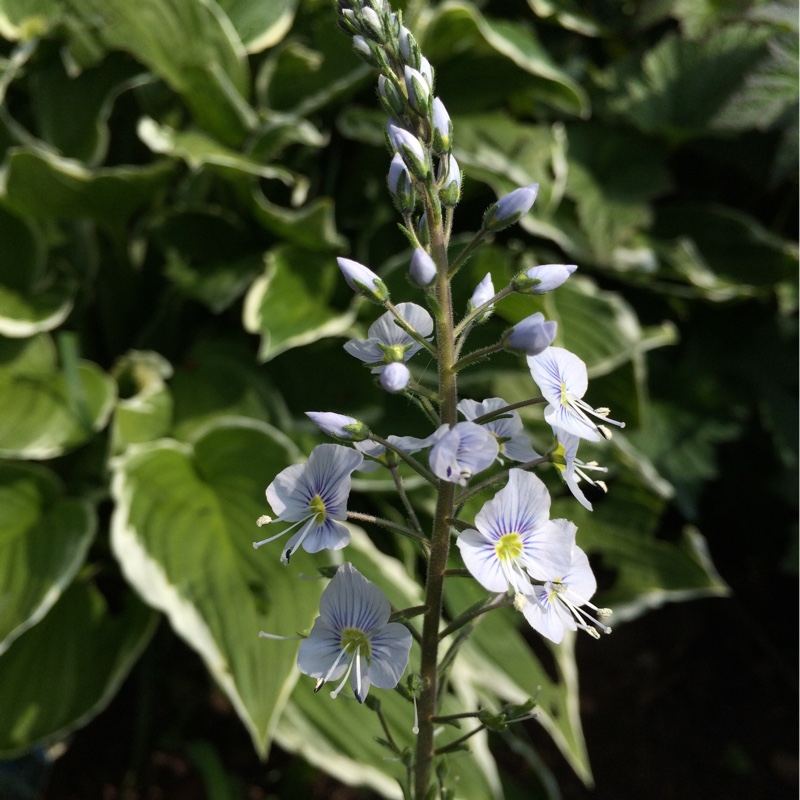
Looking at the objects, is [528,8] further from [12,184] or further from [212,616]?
[212,616]

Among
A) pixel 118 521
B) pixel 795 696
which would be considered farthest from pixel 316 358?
pixel 795 696

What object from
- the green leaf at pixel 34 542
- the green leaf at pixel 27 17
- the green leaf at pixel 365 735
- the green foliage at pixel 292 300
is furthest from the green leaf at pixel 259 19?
the green leaf at pixel 365 735

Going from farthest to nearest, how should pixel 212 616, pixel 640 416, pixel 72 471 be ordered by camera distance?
pixel 72 471 < pixel 640 416 < pixel 212 616

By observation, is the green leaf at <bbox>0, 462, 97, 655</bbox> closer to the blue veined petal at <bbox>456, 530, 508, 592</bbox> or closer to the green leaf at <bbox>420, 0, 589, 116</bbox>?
the blue veined petal at <bbox>456, 530, 508, 592</bbox>

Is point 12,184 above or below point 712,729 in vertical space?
above

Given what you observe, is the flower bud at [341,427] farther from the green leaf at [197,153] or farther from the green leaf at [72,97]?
the green leaf at [72,97]
